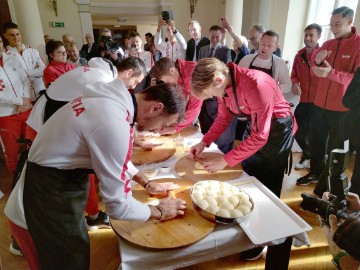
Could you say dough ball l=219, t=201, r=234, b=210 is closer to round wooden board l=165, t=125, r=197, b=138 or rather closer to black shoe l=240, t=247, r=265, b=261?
black shoe l=240, t=247, r=265, b=261

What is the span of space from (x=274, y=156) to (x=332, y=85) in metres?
1.41

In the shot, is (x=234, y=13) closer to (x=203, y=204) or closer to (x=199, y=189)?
(x=199, y=189)

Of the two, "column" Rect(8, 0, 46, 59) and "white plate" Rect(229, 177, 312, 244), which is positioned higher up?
"column" Rect(8, 0, 46, 59)

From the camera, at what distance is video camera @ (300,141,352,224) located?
1054 millimetres

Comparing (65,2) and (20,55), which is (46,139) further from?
(65,2)

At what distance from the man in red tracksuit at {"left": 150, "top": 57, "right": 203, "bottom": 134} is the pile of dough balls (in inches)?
30.8

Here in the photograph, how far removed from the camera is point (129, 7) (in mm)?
6949

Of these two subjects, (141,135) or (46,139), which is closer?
(46,139)

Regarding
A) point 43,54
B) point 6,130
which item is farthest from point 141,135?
point 43,54

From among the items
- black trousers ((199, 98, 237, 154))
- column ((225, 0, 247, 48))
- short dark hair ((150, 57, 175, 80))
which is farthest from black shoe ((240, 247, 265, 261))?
column ((225, 0, 247, 48))

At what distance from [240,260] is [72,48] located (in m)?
3.38

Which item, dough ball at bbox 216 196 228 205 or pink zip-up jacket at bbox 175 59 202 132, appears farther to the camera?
pink zip-up jacket at bbox 175 59 202 132

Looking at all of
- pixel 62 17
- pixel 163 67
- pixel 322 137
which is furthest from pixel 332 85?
pixel 62 17

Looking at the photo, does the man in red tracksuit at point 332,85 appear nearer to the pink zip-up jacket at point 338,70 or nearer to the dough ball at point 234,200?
the pink zip-up jacket at point 338,70
